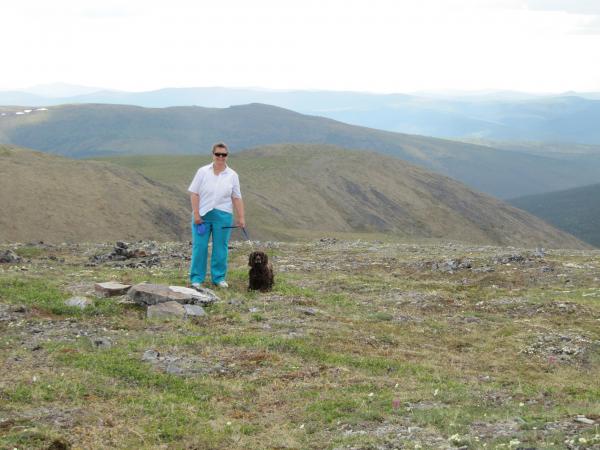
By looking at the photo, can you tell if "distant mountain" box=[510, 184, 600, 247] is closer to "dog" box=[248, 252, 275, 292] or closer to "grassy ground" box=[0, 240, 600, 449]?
"grassy ground" box=[0, 240, 600, 449]

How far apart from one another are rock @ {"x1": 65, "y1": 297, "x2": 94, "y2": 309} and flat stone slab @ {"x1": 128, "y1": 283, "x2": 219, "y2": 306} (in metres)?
0.95

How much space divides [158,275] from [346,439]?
Answer: 12.0 m

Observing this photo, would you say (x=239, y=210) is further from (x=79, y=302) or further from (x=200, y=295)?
(x=79, y=302)

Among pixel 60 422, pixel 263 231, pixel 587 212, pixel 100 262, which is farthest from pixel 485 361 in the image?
pixel 587 212

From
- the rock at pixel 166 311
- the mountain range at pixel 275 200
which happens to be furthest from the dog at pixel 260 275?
the mountain range at pixel 275 200

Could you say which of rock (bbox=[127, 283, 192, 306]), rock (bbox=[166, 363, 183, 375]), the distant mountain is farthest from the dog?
the distant mountain

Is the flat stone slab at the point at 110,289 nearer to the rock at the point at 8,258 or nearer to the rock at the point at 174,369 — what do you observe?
the rock at the point at 174,369

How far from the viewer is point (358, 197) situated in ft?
416

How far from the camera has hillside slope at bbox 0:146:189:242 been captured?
6562 cm

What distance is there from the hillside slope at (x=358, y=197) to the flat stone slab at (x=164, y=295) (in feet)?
244

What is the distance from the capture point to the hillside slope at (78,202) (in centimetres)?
6562

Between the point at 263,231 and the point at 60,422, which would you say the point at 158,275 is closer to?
the point at 60,422

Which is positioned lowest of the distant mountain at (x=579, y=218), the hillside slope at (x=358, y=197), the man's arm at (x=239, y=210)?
the distant mountain at (x=579, y=218)

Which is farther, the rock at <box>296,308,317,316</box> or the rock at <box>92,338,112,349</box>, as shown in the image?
the rock at <box>296,308,317,316</box>
